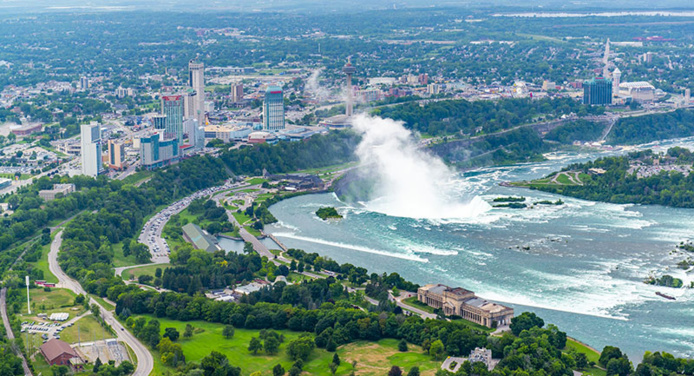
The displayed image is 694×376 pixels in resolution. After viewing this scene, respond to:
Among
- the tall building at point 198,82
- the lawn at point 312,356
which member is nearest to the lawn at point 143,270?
the lawn at point 312,356

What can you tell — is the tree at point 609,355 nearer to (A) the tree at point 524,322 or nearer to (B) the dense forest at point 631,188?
(A) the tree at point 524,322

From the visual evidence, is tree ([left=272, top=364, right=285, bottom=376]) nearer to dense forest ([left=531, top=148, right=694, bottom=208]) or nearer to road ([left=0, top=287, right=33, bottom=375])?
road ([left=0, top=287, right=33, bottom=375])

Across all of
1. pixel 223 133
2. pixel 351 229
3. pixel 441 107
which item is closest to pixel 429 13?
pixel 441 107

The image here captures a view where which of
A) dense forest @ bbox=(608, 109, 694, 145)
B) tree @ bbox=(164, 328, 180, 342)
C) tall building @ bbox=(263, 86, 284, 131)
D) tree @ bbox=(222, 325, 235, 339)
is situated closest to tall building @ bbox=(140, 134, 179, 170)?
tall building @ bbox=(263, 86, 284, 131)

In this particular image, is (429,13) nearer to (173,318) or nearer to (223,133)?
(223,133)

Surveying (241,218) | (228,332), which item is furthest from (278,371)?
(241,218)

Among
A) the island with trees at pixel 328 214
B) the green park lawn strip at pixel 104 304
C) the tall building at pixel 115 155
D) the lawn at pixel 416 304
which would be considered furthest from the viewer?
the tall building at pixel 115 155

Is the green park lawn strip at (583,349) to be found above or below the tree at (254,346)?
below
